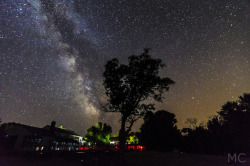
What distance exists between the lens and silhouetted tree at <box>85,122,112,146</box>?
221 feet

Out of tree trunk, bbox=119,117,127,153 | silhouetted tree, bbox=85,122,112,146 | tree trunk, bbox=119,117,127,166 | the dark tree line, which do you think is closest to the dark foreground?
tree trunk, bbox=119,117,127,166

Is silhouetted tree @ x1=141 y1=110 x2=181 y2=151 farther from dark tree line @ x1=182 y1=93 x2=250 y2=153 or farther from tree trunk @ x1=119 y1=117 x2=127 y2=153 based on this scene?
tree trunk @ x1=119 y1=117 x2=127 y2=153

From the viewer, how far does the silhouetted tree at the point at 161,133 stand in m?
50.0

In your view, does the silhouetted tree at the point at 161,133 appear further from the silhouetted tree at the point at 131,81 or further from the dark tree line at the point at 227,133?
the silhouetted tree at the point at 131,81

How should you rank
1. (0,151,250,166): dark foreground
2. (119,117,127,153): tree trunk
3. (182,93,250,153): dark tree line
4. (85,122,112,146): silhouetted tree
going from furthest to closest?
(85,122,112,146): silhouetted tree, (182,93,250,153): dark tree line, (119,117,127,153): tree trunk, (0,151,250,166): dark foreground

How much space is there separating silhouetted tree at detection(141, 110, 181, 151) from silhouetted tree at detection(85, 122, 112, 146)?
71.1 feet

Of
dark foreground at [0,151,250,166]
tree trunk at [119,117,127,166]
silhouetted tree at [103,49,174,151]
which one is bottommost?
dark foreground at [0,151,250,166]

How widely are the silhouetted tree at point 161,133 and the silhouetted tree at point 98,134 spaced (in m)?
21.7

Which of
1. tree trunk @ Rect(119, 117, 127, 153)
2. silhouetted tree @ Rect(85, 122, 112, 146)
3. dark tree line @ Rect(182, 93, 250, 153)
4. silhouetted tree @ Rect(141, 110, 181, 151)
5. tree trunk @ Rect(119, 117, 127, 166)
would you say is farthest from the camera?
silhouetted tree @ Rect(85, 122, 112, 146)

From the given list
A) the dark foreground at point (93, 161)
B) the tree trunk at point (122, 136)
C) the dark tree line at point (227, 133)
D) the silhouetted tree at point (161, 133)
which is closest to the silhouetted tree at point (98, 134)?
the silhouetted tree at point (161, 133)

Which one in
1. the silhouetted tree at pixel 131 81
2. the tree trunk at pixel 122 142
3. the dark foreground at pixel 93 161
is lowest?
the dark foreground at pixel 93 161

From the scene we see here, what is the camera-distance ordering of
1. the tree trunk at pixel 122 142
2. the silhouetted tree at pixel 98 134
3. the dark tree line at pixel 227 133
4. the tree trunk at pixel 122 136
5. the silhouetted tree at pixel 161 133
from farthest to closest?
the silhouetted tree at pixel 98 134, the silhouetted tree at pixel 161 133, the dark tree line at pixel 227 133, the tree trunk at pixel 122 136, the tree trunk at pixel 122 142

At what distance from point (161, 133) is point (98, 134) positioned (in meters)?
29.9

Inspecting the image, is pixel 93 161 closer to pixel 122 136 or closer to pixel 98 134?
pixel 122 136
